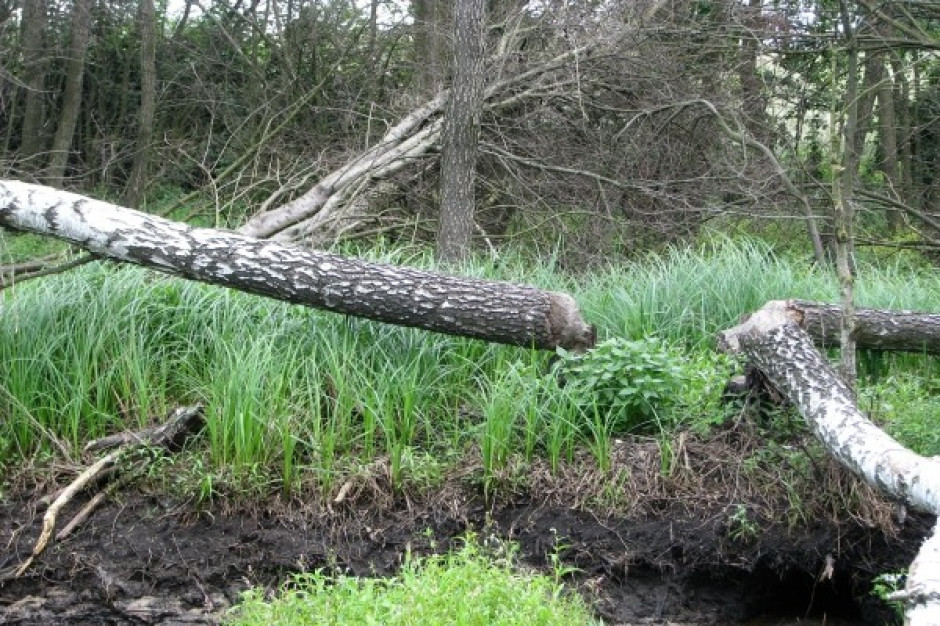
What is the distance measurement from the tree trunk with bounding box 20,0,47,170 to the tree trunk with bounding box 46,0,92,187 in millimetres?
254

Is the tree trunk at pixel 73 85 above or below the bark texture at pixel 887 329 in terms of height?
above

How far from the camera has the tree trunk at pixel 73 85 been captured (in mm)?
12289

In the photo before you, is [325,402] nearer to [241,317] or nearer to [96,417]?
[241,317]

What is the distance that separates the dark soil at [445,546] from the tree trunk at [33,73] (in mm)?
8092

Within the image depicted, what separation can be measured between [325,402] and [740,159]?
5.98 meters

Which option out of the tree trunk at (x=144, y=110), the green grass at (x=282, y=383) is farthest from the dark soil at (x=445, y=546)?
the tree trunk at (x=144, y=110)

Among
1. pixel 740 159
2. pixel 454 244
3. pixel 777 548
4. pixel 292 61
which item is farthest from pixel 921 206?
pixel 777 548

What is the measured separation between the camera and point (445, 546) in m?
5.29

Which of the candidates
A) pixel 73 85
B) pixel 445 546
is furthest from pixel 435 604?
pixel 73 85

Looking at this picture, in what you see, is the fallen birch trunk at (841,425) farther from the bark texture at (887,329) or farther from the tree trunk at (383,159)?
the tree trunk at (383,159)

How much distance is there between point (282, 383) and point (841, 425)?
2842mm

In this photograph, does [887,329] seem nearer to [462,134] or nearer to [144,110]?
[462,134]

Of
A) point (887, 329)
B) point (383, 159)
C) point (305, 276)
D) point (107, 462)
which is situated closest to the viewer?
point (107, 462)

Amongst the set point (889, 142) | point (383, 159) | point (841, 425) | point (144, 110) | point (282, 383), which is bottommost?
point (282, 383)
